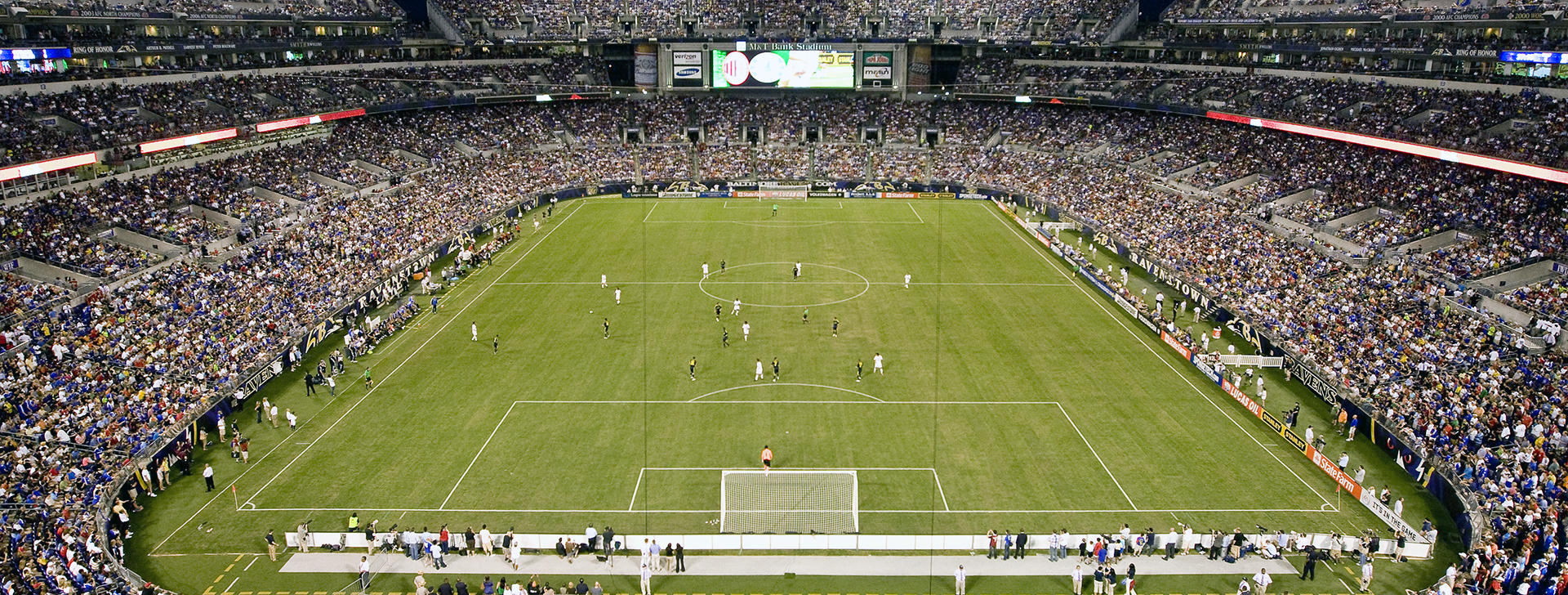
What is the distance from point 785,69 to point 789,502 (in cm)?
6741

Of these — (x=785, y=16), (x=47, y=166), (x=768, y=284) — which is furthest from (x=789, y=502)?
(x=785, y=16)

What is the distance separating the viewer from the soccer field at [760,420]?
26.9 m

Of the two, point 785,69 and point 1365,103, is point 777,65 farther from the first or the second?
point 1365,103

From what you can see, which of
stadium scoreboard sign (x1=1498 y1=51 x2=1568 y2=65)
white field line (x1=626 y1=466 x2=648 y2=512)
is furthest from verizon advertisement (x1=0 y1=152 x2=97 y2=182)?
stadium scoreboard sign (x1=1498 y1=51 x2=1568 y2=65)

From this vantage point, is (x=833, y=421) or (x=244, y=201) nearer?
(x=833, y=421)

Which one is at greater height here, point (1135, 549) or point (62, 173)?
point (62, 173)

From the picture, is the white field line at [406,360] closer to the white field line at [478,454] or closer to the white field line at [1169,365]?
the white field line at [478,454]

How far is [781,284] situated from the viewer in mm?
50281

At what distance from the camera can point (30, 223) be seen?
134ft

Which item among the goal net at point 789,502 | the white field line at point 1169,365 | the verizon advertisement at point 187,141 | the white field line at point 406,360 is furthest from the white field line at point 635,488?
the verizon advertisement at point 187,141

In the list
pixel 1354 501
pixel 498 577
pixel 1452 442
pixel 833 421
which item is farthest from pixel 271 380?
pixel 1452 442

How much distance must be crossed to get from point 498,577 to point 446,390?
13472mm

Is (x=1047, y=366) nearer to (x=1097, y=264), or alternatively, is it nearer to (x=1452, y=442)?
(x=1452, y=442)

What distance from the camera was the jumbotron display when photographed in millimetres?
88750
